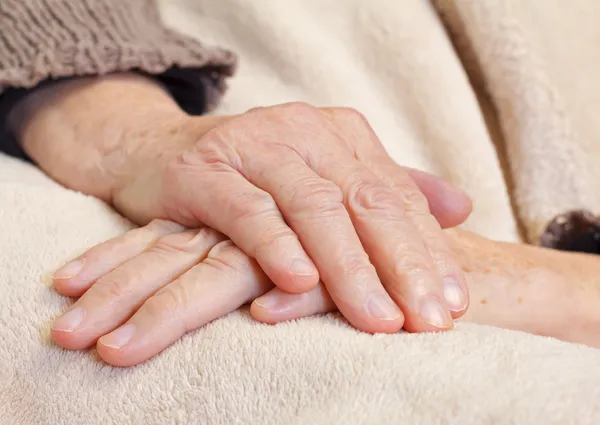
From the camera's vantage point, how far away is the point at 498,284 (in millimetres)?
563

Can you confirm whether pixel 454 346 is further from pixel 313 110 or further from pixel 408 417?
pixel 313 110

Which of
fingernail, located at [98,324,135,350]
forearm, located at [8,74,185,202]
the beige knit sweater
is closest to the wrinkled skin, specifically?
fingernail, located at [98,324,135,350]

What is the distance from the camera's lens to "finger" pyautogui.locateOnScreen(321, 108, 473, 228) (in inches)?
23.4

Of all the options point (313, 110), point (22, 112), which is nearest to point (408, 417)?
point (313, 110)

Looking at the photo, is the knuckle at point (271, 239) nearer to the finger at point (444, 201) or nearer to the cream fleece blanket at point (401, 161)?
the cream fleece blanket at point (401, 161)

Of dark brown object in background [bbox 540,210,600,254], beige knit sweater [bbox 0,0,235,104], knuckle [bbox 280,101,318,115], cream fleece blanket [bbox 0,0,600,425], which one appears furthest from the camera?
dark brown object in background [bbox 540,210,600,254]

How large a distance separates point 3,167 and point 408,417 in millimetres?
495

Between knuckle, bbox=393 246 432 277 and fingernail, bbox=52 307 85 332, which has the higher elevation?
knuckle, bbox=393 246 432 277

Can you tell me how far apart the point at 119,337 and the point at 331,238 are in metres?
0.17

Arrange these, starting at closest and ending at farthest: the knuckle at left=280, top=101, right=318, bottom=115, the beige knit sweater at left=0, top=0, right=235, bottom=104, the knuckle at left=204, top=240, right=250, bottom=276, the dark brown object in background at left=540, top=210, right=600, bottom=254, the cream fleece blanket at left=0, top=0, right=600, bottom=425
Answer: the cream fleece blanket at left=0, top=0, right=600, bottom=425, the knuckle at left=204, top=240, right=250, bottom=276, the knuckle at left=280, top=101, right=318, bottom=115, the beige knit sweater at left=0, top=0, right=235, bottom=104, the dark brown object in background at left=540, top=210, right=600, bottom=254

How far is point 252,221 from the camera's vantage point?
0.47 metres

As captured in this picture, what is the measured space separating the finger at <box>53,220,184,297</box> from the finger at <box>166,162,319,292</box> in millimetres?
43

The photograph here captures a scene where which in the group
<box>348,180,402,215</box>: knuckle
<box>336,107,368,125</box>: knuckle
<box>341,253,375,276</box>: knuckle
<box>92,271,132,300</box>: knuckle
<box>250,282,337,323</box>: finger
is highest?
<box>336,107,368,125</box>: knuckle

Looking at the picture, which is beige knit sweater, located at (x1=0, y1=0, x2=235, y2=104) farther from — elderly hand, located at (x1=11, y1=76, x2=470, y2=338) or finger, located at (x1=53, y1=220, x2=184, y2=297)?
finger, located at (x1=53, y1=220, x2=184, y2=297)
